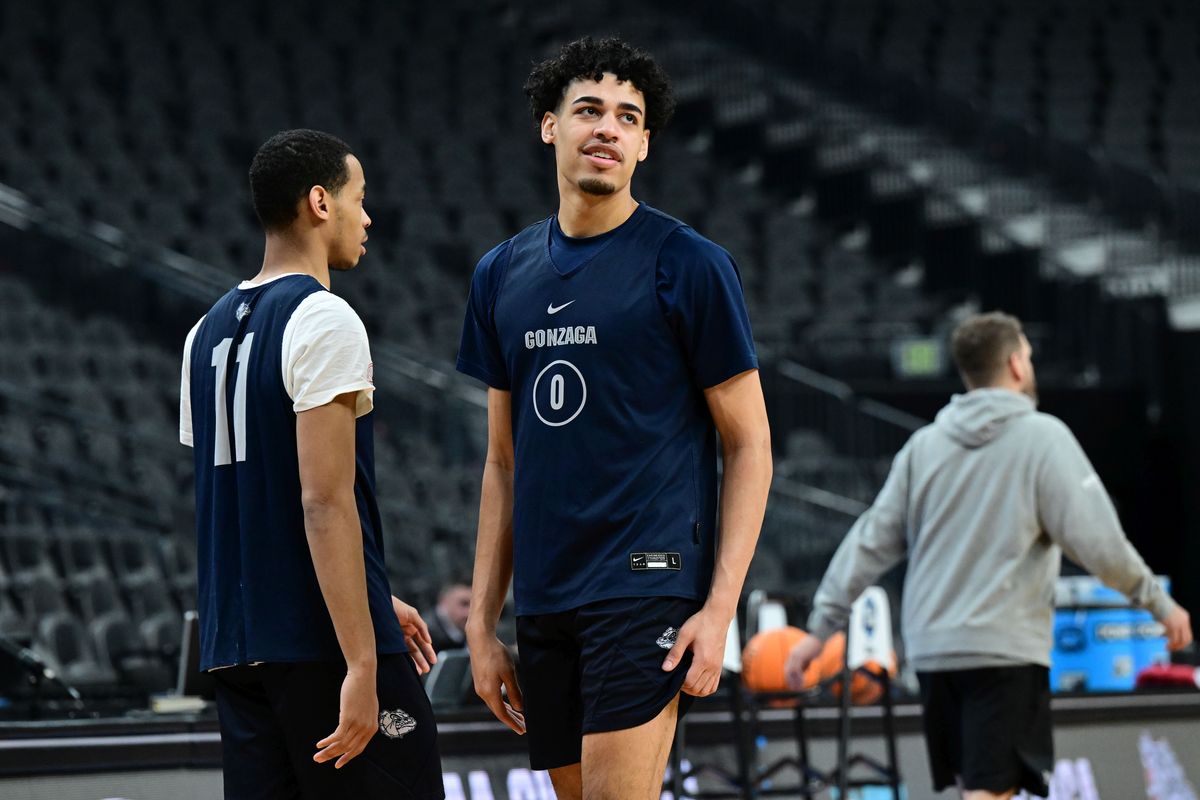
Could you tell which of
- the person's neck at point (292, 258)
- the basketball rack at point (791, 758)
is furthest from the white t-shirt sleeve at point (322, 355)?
the basketball rack at point (791, 758)

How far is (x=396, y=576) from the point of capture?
1132 centimetres

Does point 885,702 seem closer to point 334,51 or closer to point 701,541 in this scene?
point 701,541

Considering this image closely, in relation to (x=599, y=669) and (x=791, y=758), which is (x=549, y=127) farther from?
(x=791, y=758)

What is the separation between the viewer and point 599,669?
3109 mm

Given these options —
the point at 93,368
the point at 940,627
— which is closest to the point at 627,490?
the point at 940,627

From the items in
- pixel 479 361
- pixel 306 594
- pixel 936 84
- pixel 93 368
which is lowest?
pixel 306 594

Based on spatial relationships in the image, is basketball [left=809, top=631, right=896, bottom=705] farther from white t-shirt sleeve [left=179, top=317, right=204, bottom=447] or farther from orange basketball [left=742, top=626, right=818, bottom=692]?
white t-shirt sleeve [left=179, top=317, right=204, bottom=447]

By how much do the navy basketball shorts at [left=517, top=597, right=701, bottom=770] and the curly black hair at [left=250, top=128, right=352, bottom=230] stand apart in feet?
3.00

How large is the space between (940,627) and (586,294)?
2.38m

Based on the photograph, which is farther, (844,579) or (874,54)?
(874,54)

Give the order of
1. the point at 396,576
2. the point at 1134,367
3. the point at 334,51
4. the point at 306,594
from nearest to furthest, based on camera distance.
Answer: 1. the point at 306,594
2. the point at 396,576
3. the point at 1134,367
4. the point at 334,51

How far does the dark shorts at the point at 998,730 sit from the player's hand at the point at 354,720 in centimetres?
252

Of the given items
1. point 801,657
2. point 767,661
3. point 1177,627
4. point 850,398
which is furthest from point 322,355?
point 850,398

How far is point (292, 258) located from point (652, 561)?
0.91 metres
